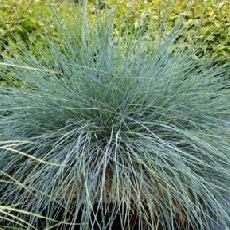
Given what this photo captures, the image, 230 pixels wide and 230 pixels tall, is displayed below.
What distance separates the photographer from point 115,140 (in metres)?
2.00

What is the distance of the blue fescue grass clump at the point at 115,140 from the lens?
6.15 ft

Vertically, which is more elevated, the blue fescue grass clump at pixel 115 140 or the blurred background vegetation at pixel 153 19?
the blurred background vegetation at pixel 153 19

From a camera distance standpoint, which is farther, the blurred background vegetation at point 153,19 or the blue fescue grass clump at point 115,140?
the blurred background vegetation at point 153,19

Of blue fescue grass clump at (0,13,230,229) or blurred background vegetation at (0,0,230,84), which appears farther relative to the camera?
blurred background vegetation at (0,0,230,84)

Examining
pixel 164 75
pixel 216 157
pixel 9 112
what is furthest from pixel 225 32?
pixel 9 112

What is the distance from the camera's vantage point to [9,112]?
2.27 metres

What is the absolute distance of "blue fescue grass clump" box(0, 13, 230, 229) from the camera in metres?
1.88

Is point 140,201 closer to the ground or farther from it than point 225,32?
closer to the ground

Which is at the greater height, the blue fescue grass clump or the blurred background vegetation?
the blurred background vegetation

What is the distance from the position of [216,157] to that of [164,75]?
1.49 feet

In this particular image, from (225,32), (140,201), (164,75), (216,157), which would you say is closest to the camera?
(140,201)

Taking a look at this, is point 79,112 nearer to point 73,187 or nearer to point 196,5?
point 73,187

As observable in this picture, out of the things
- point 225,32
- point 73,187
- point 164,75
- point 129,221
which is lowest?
point 129,221

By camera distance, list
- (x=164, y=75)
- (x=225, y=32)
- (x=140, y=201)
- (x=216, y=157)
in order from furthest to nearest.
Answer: (x=225, y=32) < (x=164, y=75) < (x=216, y=157) < (x=140, y=201)
